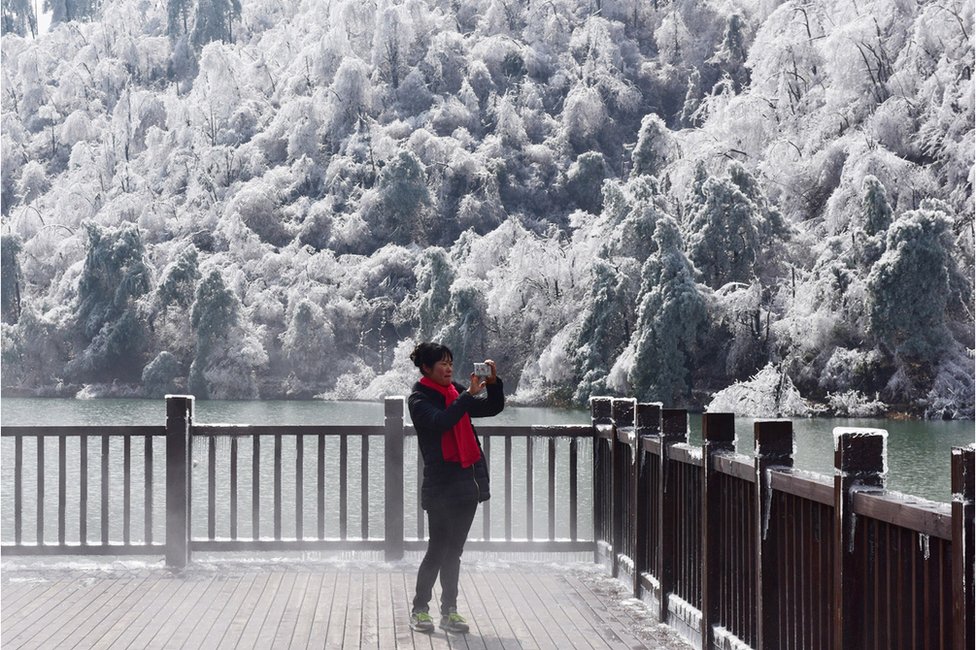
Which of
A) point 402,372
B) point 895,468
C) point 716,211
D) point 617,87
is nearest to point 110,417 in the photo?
point 402,372

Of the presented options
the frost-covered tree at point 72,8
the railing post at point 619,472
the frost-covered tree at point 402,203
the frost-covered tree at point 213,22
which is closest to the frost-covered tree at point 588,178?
the frost-covered tree at point 402,203

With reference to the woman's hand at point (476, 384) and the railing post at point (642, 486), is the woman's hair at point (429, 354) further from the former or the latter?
the railing post at point (642, 486)

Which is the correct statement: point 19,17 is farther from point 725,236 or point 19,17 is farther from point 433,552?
point 433,552

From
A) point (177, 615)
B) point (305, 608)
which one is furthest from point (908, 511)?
point (177, 615)

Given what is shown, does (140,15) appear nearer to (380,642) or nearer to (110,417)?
(110,417)

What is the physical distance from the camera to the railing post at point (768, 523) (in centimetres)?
445

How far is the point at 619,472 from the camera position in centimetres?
730

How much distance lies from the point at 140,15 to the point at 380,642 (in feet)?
425

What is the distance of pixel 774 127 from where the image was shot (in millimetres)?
54344

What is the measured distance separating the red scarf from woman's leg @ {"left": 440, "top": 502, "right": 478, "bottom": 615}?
0.76 feet

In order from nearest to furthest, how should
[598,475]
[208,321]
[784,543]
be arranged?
[784,543] → [598,475] → [208,321]

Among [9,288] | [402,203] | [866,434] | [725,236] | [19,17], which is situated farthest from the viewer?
[19,17]

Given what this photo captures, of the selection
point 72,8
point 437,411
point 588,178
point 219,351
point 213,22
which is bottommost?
point 437,411

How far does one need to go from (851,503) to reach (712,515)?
1627 mm
